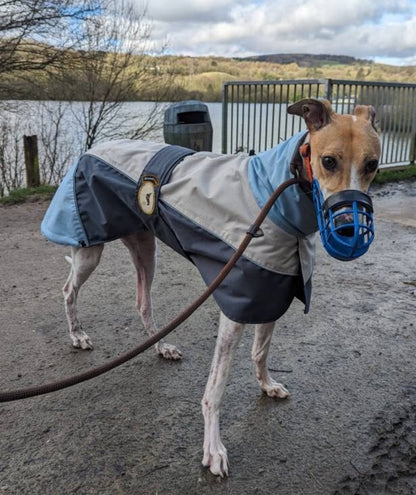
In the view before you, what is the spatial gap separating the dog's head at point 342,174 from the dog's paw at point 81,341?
211cm

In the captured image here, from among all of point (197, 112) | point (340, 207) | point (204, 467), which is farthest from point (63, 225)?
point (197, 112)

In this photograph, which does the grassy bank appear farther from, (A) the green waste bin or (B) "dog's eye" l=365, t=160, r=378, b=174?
(B) "dog's eye" l=365, t=160, r=378, b=174

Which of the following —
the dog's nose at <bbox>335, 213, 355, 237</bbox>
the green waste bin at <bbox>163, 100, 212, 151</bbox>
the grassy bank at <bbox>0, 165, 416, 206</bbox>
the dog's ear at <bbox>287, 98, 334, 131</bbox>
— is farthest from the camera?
the green waste bin at <bbox>163, 100, 212, 151</bbox>

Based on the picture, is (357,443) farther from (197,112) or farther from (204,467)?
(197,112)

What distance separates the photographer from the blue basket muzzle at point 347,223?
70.2 inches

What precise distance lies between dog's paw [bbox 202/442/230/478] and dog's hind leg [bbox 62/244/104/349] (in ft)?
4.51

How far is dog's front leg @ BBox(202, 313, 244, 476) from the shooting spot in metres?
2.36

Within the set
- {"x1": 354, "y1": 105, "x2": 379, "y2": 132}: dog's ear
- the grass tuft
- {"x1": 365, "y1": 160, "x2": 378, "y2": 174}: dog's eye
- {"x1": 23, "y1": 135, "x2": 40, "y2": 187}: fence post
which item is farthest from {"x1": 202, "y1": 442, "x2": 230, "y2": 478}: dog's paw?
{"x1": 23, "y1": 135, "x2": 40, "y2": 187}: fence post

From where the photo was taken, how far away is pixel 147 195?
Result: 2.66m

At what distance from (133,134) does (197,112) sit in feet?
9.19

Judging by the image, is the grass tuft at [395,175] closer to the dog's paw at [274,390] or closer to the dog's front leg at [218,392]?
the dog's paw at [274,390]

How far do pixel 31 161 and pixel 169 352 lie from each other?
23.1 feet

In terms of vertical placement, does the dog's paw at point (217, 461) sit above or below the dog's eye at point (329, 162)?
below

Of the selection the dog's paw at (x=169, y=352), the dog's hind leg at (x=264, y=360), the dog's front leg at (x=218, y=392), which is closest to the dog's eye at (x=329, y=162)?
the dog's front leg at (x=218, y=392)
